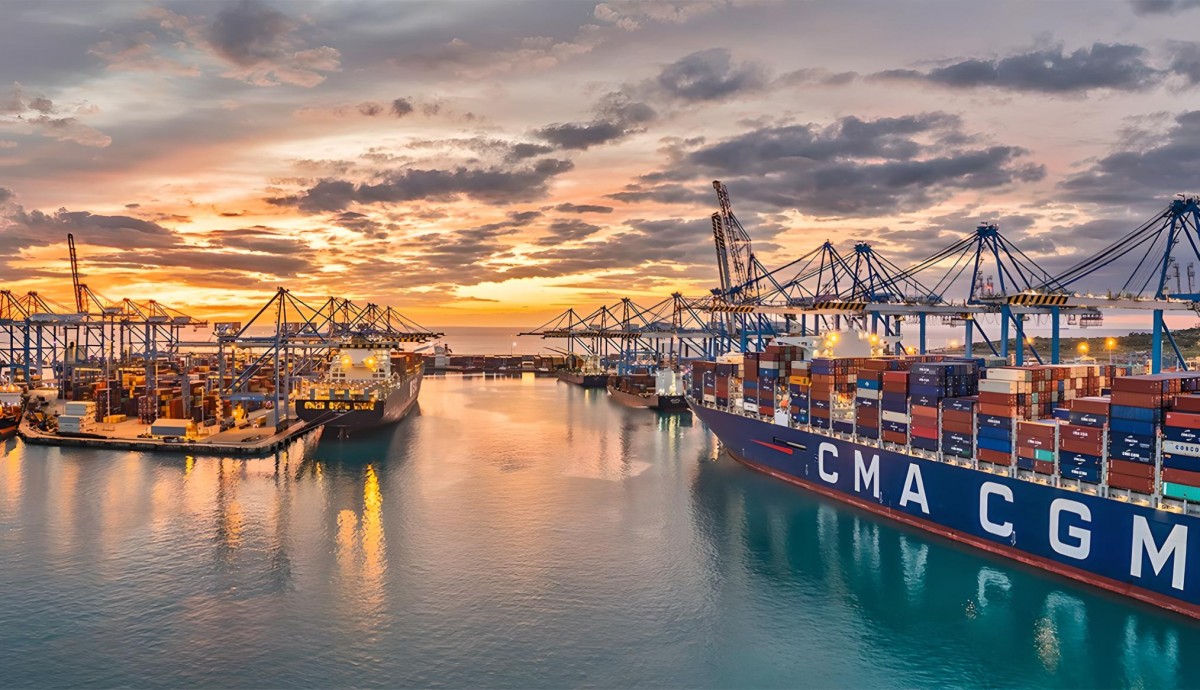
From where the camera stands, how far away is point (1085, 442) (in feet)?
83.8

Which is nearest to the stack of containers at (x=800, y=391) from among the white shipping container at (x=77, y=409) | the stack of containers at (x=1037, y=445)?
the stack of containers at (x=1037, y=445)

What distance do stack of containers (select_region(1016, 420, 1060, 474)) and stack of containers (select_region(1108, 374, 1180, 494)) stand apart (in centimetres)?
200

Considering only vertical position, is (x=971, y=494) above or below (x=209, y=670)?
above

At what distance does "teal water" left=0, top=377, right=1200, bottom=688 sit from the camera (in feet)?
67.0

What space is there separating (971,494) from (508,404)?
66.1 metres

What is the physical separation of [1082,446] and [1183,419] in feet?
11.0

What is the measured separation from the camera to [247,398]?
2339 inches

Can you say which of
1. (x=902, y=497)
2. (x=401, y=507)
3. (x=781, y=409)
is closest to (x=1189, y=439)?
(x=902, y=497)

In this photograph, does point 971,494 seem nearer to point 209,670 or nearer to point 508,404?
point 209,670

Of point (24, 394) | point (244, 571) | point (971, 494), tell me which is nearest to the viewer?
point (244, 571)

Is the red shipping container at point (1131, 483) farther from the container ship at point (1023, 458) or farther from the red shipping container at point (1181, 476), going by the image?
the red shipping container at point (1181, 476)

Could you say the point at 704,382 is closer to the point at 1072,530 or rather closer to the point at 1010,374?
the point at 1010,374

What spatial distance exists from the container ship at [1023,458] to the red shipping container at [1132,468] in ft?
0.12

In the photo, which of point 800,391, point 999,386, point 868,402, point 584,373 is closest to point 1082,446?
point 999,386
